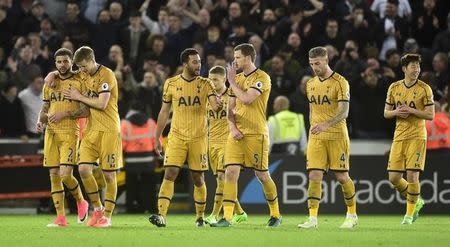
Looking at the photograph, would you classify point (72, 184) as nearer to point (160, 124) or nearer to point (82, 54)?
point (160, 124)

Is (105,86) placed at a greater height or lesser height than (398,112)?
greater

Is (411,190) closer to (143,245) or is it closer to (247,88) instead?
(247,88)

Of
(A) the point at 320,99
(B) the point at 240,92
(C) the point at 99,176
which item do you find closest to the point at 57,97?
(B) the point at 240,92

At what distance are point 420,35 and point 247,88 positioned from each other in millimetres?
9942

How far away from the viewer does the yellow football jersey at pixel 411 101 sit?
16734 mm

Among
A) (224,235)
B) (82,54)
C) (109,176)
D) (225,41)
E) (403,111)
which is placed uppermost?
(225,41)

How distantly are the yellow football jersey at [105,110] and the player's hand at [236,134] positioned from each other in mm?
1543

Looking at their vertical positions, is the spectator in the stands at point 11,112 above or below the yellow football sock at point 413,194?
above

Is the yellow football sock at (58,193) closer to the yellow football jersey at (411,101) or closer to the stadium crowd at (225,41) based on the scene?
the yellow football jersey at (411,101)

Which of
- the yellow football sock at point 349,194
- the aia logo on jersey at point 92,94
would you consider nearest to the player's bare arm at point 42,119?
the aia logo on jersey at point 92,94

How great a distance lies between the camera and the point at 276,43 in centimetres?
2394

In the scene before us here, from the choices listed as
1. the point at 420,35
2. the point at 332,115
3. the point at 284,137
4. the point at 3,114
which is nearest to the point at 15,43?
the point at 3,114

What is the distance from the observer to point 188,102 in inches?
609

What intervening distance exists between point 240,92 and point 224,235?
7.23 feet
